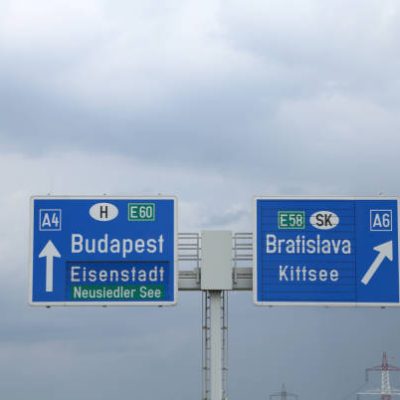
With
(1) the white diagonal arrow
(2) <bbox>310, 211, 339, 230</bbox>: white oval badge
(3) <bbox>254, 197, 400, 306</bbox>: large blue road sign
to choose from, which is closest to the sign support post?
(3) <bbox>254, 197, 400, 306</bbox>: large blue road sign

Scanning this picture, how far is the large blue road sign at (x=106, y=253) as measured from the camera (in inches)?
1038

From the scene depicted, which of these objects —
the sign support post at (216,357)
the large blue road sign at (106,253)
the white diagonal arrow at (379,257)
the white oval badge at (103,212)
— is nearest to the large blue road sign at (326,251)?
the white diagonal arrow at (379,257)

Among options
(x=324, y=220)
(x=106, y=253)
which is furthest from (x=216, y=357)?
(x=324, y=220)

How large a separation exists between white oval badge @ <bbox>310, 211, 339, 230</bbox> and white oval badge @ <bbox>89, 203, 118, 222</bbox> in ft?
17.9

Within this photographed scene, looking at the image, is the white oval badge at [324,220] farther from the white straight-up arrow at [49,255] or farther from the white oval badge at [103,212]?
the white straight-up arrow at [49,255]

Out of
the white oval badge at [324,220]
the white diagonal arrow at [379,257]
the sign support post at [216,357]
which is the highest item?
the white oval badge at [324,220]

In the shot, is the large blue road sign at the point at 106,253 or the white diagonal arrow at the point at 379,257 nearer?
the large blue road sign at the point at 106,253

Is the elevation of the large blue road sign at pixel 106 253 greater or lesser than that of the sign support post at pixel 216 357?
greater

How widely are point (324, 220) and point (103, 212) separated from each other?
6104 mm

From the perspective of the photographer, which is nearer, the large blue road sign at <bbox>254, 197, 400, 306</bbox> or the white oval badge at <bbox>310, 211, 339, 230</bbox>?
A: the large blue road sign at <bbox>254, 197, 400, 306</bbox>

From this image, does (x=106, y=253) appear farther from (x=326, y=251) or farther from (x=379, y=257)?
(x=379, y=257)

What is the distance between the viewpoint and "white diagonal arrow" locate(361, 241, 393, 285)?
2648 centimetres

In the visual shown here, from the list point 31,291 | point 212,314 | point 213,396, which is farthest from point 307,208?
point 31,291

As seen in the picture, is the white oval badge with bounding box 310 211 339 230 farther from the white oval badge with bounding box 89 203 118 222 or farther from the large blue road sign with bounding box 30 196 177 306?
the white oval badge with bounding box 89 203 118 222
